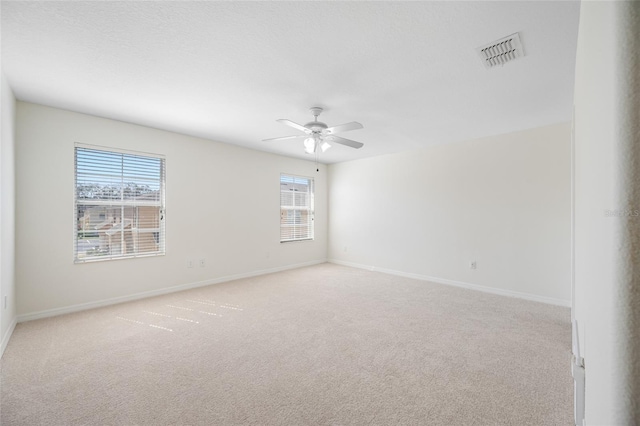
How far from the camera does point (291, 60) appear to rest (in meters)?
2.22

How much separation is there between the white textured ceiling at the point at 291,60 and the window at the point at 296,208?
243 centimetres

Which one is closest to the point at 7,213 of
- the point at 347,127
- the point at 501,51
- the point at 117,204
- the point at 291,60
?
the point at 117,204

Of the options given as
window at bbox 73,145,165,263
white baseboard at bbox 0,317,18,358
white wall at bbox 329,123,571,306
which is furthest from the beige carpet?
window at bbox 73,145,165,263

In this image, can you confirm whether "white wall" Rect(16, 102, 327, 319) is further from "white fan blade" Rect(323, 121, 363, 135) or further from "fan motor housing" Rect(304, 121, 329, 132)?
"white fan blade" Rect(323, 121, 363, 135)

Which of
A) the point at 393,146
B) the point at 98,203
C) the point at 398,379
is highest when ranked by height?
the point at 393,146

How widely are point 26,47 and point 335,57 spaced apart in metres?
2.34

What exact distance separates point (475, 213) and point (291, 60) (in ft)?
12.3

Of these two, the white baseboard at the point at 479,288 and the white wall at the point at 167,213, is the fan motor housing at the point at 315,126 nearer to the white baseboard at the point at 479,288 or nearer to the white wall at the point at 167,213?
the white wall at the point at 167,213

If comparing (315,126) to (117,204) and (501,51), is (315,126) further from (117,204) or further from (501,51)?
(117,204)

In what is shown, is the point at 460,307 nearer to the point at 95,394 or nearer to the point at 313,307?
the point at 313,307

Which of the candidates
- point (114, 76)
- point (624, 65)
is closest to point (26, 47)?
point (114, 76)

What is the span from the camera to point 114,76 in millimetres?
2502

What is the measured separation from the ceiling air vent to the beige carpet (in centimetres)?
245

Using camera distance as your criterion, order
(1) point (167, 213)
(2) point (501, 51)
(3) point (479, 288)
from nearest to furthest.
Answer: (2) point (501, 51), (1) point (167, 213), (3) point (479, 288)
